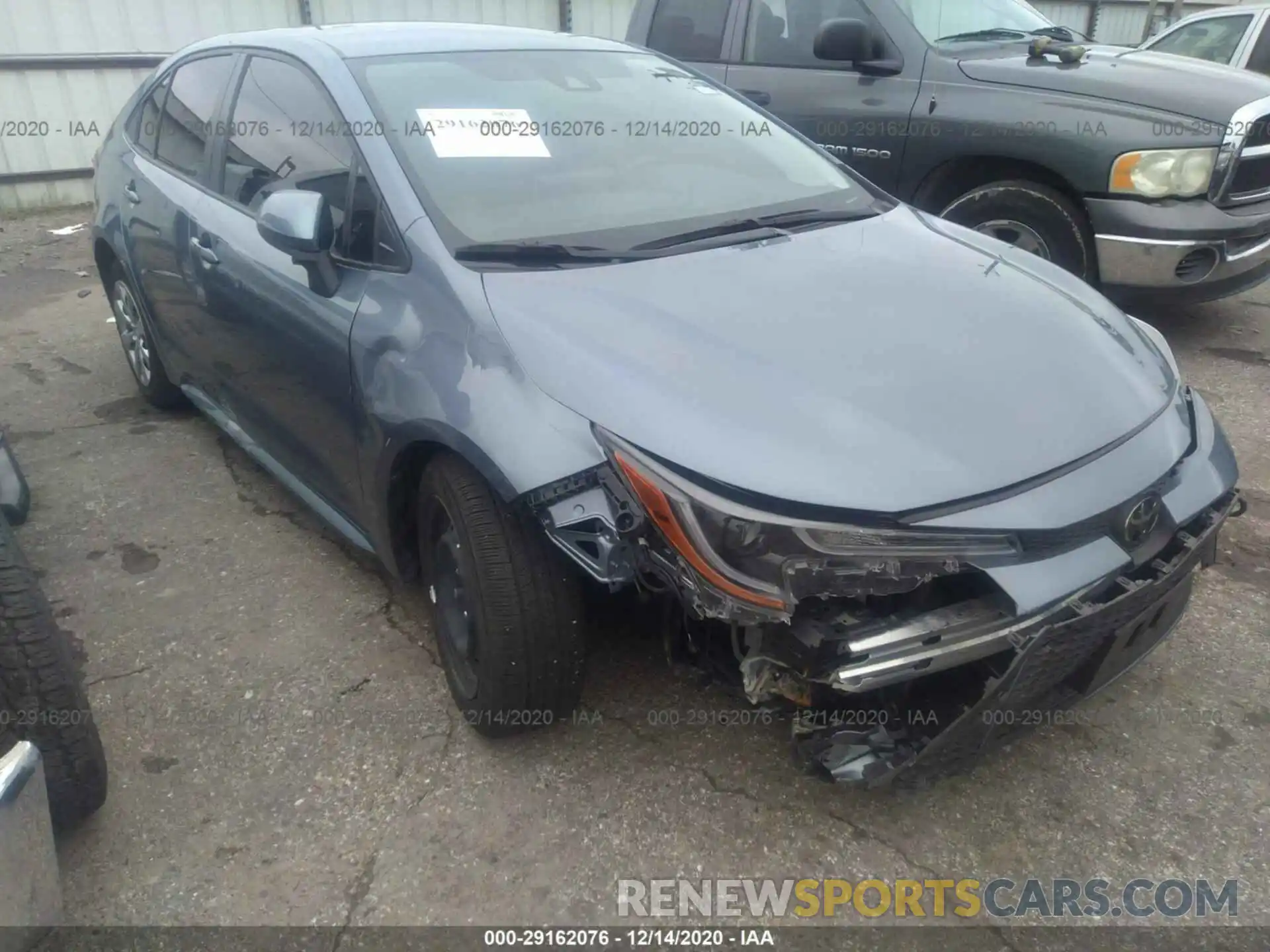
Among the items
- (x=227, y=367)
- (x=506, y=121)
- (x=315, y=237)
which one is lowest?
(x=227, y=367)

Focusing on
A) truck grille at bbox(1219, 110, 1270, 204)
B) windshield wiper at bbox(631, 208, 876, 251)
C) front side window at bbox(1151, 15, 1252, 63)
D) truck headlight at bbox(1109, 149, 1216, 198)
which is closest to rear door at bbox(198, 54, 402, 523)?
windshield wiper at bbox(631, 208, 876, 251)

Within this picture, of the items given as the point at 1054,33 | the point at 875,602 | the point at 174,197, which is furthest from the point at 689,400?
the point at 1054,33

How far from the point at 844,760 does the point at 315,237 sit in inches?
69.7

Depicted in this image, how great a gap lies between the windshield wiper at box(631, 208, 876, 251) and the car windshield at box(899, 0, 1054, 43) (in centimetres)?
276

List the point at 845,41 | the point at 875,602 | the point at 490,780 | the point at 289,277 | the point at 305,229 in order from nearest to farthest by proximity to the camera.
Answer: the point at 875,602
the point at 490,780
the point at 305,229
the point at 289,277
the point at 845,41

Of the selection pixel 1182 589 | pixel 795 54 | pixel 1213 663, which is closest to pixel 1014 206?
pixel 795 54

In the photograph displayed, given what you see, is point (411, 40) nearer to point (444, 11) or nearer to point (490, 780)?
point (490, 780)

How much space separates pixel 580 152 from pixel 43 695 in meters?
1.86

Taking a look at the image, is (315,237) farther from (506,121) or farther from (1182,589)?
(1182,589)

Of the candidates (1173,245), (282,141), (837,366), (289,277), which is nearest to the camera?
(837,366)

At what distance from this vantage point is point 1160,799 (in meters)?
2.25

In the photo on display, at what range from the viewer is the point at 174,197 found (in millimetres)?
3553

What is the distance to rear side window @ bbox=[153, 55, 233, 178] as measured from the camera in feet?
11.3

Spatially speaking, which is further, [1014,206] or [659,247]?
[1014,206]
